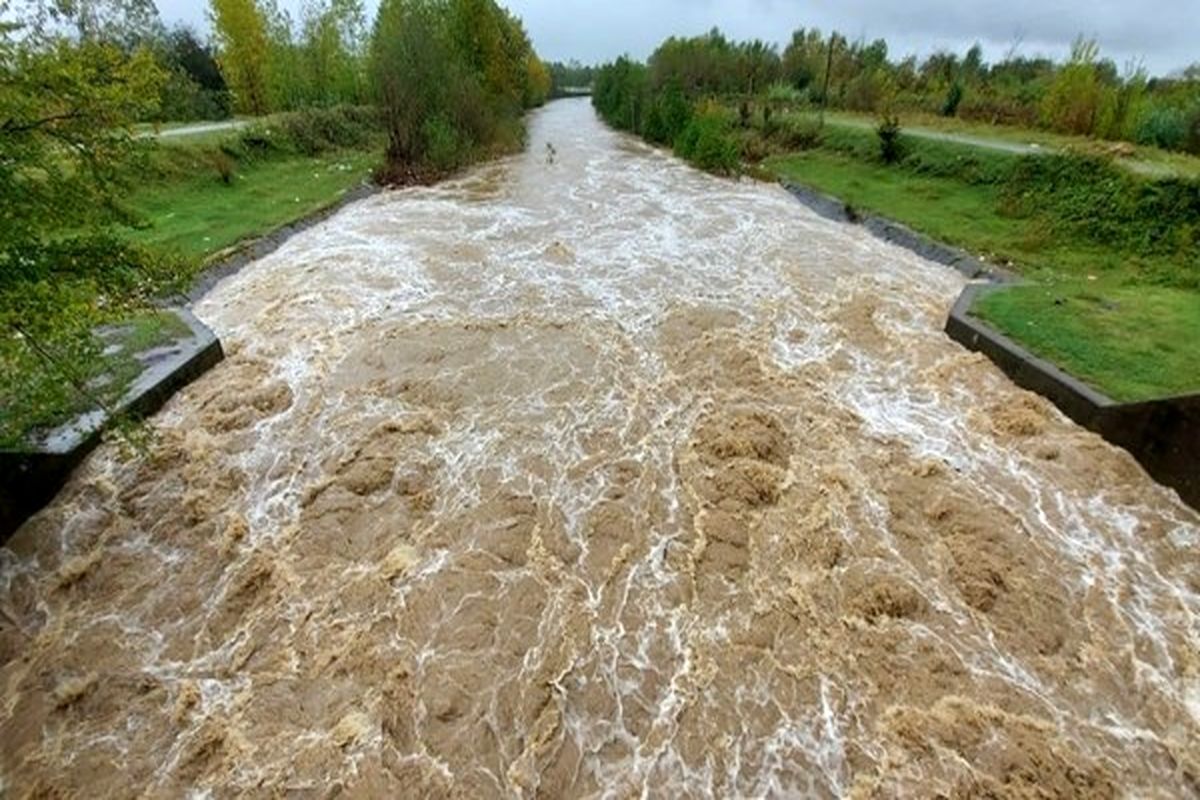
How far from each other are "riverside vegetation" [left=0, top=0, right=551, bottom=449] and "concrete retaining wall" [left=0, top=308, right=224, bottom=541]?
0.84 ft

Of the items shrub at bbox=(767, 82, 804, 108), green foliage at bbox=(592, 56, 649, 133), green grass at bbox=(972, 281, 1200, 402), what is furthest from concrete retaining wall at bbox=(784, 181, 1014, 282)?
green foliage at bbox=(592, 56, 649, 133)

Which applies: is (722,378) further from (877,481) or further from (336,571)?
(336,571)

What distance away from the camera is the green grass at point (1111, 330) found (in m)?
8.22

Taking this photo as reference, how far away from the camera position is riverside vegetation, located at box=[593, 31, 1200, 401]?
9.62m

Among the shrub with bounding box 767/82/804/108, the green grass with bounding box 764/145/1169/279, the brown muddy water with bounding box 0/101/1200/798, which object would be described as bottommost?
the brown muddy water with bounding box 0/101/1200/798

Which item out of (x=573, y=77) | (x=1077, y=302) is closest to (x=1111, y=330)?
(x=1077, y=302)

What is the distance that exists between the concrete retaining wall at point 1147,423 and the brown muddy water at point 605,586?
218 millimetres

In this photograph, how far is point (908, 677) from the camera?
5312 mm

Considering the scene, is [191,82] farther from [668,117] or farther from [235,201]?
[668,117]

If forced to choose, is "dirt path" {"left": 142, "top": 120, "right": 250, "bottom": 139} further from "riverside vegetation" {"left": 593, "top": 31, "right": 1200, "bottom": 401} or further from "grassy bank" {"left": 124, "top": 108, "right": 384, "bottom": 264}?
"riverside vegetation" {"left": 593, "top": 31, "right": 1200, "bottom": 401}

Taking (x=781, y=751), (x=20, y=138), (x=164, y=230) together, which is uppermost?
(x=20, y=138)

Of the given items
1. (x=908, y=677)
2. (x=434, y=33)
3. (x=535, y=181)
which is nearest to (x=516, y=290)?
(x=908, y=677)

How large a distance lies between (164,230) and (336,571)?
1389 centimetres

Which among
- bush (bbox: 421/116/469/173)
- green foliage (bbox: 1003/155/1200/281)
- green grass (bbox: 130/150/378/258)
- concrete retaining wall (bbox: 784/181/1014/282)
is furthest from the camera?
A: bush (bbox: 421/116/469/173)
